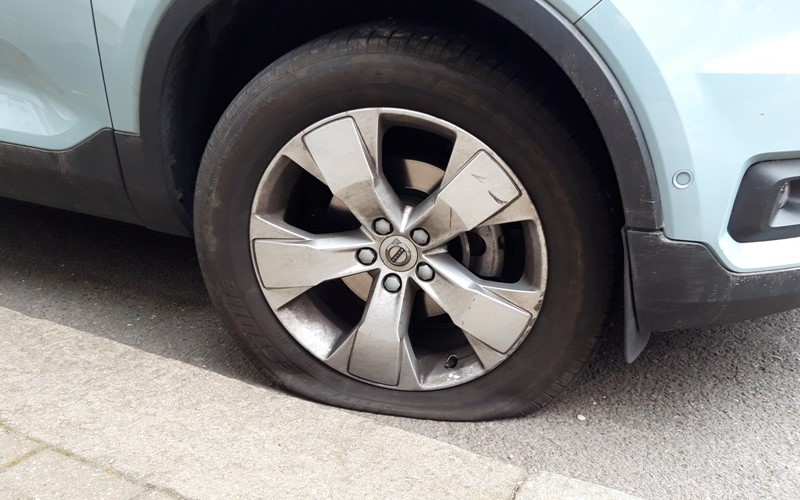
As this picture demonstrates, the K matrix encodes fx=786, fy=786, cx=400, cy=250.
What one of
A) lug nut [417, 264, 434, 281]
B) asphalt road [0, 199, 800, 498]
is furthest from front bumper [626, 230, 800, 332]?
lug nut [417, 264, 434, 281]

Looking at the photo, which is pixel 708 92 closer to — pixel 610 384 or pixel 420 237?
pixel 420 237

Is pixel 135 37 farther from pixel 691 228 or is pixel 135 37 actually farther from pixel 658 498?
pixel 658 498

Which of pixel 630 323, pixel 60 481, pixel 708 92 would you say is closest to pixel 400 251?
A: pixel 630 323

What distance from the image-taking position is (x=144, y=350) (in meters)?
2.50

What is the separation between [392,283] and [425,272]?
100mm

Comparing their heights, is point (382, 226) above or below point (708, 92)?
below

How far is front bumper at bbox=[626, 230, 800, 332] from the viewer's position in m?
1.77

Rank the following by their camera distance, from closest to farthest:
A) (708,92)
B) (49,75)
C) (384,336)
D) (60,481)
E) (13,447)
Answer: (708,92) < (60,481) < (13,447) < (384,336) < (49,75)

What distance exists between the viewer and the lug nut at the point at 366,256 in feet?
6.90

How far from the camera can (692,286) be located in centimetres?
180

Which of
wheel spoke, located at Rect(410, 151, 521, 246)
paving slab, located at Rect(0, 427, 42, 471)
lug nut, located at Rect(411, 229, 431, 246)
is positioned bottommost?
paving slab, located at Rect(0, 427, 42, 471)

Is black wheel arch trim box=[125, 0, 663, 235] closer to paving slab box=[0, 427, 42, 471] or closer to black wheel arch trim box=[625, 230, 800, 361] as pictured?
black wheel arch trim box=[625, 230, 800, 361]

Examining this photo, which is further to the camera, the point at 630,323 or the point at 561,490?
the point at 630,323

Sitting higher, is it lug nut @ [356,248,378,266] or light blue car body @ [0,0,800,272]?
light blue car body @ [0,0,800,272]
